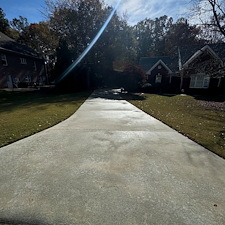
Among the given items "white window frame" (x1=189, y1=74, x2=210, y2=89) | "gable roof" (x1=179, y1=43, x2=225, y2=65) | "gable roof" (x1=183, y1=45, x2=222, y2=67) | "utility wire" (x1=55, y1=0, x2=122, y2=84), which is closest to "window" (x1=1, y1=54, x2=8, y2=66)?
"utility wire" (x1=55, y1=0, x2=122, y2=84)

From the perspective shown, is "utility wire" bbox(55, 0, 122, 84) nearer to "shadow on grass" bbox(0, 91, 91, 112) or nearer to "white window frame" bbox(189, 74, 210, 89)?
"shadow on grass" bbox(0, 91, 91, 112)

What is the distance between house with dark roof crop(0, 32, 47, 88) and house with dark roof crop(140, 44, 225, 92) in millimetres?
19735

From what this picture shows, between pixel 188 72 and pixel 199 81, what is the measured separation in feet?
7.18

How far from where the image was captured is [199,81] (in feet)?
66.1

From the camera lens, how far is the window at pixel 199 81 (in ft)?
65.3

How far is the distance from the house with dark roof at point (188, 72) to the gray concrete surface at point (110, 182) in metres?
18.1

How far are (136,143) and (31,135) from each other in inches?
132

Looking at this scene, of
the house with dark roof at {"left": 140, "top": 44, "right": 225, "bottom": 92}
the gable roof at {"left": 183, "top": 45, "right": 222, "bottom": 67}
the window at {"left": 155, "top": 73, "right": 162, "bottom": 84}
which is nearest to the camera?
the gable roof at {"left": 183, "top": 45, "right": 222, "bottom": 67}

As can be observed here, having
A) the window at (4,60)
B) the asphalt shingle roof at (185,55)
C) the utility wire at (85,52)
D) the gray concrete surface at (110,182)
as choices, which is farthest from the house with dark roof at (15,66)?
the gray concrete surface at (110,182)

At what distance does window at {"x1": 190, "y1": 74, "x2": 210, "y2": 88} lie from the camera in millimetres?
19906

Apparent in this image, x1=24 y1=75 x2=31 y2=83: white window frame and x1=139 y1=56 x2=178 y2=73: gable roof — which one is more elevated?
x1=139 y1=56 x2=178 y2=73: gable roof

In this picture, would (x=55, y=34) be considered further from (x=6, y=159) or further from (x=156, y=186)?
(x=156, y=186)

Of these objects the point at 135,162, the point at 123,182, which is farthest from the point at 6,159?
the point at 135,162

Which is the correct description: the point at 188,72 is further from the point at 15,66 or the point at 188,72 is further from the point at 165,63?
the point at 15,66
